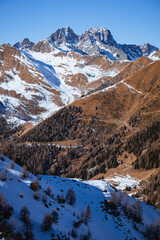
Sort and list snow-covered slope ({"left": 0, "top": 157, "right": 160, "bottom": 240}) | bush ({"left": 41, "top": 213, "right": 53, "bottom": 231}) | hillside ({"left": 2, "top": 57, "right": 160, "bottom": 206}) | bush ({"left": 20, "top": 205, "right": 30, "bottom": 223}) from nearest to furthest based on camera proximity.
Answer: bush ({"left": 20, "top": 205, "right": 30, "bottom": 223})
bush ({"left": 41, "top": 213, "right": 53, "bottom": 231})
snow-covered slope ({"left": 0, "top": 157, "right": 160, "bottom": 240})
hillside ({"left": 2, "top": 57, "right": 160, "bottom": 206})

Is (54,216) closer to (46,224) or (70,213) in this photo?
(46,224)

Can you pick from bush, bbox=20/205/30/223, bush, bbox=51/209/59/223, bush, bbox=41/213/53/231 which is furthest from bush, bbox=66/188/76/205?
bush, bbox=20/205/30/223

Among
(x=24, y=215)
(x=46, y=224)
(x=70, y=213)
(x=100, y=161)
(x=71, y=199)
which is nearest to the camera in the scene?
(x=24, y=215)

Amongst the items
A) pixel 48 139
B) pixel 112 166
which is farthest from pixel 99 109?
pixel 112 166

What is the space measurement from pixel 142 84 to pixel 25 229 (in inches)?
7831

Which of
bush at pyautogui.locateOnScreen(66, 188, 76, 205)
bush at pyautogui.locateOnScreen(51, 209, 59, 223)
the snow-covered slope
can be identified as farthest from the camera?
bush at pyautogui.locateOnScreen(66, 188, 76, 205)

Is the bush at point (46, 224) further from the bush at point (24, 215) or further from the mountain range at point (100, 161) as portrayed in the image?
the bush at point (24, 215)

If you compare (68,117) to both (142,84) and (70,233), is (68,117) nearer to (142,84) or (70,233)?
(142,84)

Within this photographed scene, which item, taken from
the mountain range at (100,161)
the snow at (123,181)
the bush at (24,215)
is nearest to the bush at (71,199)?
the mountain range at (100,161)

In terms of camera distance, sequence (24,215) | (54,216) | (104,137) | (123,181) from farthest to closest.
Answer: (104,137), (123,181), (54,216), (24,215)

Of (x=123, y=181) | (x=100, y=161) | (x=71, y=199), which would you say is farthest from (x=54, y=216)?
(x=100, y=161)

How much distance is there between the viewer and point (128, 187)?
65938mm

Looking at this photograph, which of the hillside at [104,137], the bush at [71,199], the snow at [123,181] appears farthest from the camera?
the hillside at [104,137]

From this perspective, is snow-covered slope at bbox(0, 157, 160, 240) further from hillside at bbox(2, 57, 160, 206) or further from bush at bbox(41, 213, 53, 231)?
hillside at bbox(2, 57, 160, 206)
